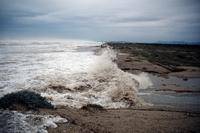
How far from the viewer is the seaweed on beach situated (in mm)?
8414

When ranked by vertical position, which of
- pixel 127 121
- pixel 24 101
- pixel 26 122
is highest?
pixel 24 101

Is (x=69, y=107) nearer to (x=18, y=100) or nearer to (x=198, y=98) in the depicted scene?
(x=18, y=100)

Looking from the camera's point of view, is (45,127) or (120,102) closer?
(45,127)

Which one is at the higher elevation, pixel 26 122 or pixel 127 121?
pixel 26 122

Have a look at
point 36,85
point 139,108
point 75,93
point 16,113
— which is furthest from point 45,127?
point 36,85

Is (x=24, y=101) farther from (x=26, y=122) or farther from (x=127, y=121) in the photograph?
(x=127, y=121)

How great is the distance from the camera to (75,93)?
39.4 feet

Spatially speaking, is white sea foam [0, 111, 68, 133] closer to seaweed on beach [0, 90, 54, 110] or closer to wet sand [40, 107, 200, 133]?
wet sand [40, 107, 200, 133]

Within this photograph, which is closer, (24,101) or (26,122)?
(26,122)

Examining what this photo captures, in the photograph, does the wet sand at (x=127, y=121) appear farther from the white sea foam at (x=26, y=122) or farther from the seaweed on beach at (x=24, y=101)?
the seaweed on beach at (x=24, y=101)

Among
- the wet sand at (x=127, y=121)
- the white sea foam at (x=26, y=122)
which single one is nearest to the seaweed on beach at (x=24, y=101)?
the wet sand at (x=127, y=121)

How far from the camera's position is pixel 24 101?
8.57 metres

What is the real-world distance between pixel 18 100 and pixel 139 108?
167 inches

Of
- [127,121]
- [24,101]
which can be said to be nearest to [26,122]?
[24,101]
